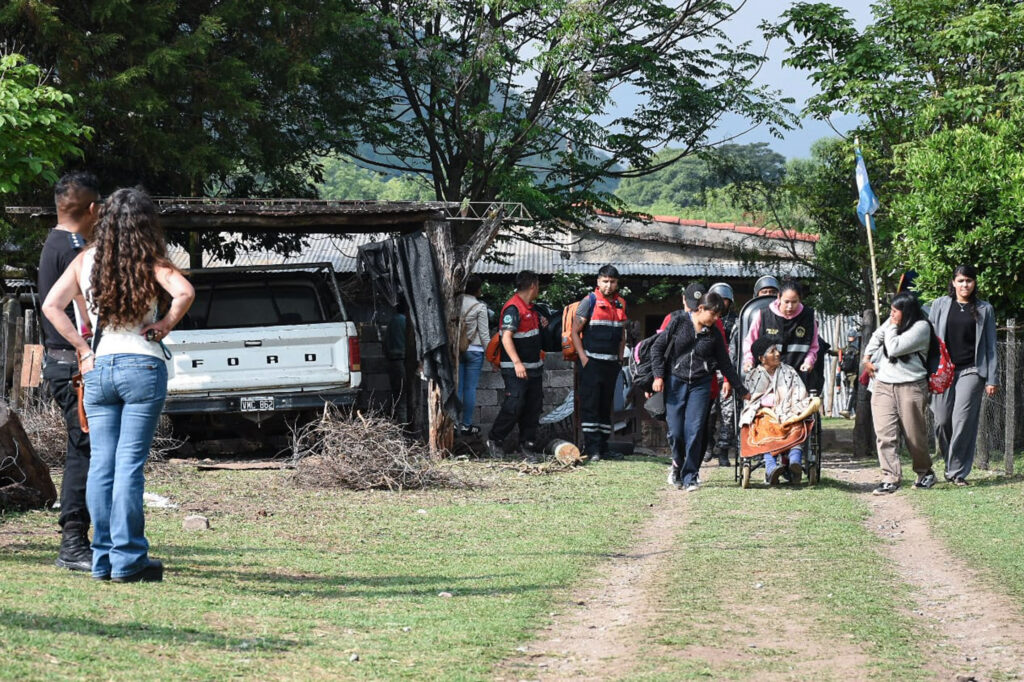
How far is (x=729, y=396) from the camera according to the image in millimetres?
15070

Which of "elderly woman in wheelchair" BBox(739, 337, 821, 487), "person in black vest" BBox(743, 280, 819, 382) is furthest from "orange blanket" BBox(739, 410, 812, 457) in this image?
"person in black vest" BBox(743, 280, 819, 382)

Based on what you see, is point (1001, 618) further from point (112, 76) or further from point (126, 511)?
point (112, 76)

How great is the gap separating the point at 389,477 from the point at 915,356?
5.02 metres

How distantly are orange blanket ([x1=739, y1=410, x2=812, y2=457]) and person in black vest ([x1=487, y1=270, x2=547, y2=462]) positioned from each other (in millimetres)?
3172

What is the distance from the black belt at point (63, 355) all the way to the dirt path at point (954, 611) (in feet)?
15.6

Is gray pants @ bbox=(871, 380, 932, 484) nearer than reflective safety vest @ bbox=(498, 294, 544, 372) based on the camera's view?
Yes

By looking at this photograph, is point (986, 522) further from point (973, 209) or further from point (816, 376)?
point (973, 209)

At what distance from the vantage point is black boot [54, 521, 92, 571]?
718 centimetres

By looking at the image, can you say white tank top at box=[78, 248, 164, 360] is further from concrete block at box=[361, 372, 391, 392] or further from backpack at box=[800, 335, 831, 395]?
concrete block at box=[361, 372, 391, 392]

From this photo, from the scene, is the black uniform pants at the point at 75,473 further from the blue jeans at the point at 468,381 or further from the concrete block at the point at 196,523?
the blue jeans at the point at 468,381

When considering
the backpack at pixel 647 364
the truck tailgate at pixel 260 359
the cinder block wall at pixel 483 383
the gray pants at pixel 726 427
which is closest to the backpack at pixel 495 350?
the cinder block wall at pixel 483 383

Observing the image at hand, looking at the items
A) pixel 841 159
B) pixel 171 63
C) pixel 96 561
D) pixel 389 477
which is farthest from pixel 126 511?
pixel 841 159

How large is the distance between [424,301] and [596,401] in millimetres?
2272

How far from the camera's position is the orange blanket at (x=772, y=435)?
1222 cm
